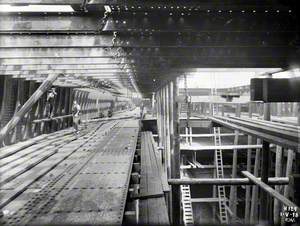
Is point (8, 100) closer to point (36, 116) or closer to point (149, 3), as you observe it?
point (36, 116)

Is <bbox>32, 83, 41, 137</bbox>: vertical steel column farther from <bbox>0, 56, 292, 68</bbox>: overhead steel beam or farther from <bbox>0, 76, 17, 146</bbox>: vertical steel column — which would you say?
<bbox>0, 56, 292, 68</bbox>: overhead steel beam

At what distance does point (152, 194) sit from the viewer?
5.33m

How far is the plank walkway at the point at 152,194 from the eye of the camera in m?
4.27

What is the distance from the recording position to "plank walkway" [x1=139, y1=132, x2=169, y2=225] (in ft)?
14.0

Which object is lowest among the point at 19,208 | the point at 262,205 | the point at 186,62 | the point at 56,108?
the point at 262,205

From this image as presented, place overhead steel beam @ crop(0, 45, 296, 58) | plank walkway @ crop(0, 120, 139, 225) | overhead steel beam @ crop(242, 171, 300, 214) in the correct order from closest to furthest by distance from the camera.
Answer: plank walkway @ crop(0, 120, 139, 225) → overhead steel beam @ crop(242, 171, 300, 214) → overhead steel beam @ crop(0, 45, 296, 58)

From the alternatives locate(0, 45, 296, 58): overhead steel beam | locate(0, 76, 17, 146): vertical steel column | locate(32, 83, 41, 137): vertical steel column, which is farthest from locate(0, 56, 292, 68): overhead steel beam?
locate(32, 83, 41, 137): vertical steel column

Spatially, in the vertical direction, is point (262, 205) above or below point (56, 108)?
below

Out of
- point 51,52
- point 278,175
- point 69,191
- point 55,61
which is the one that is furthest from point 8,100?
point 278,175

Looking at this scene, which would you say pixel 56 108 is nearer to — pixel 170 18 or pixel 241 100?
pixel 241 100

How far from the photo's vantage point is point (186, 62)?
19.1 ft

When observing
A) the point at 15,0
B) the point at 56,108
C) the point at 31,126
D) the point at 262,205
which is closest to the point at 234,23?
the point at 15,0

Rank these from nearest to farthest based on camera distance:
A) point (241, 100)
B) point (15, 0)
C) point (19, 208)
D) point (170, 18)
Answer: point (15, 0) < point (170, 18) < point (19, 208) < point (241, 100)

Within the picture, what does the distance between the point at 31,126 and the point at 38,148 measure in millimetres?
3615
